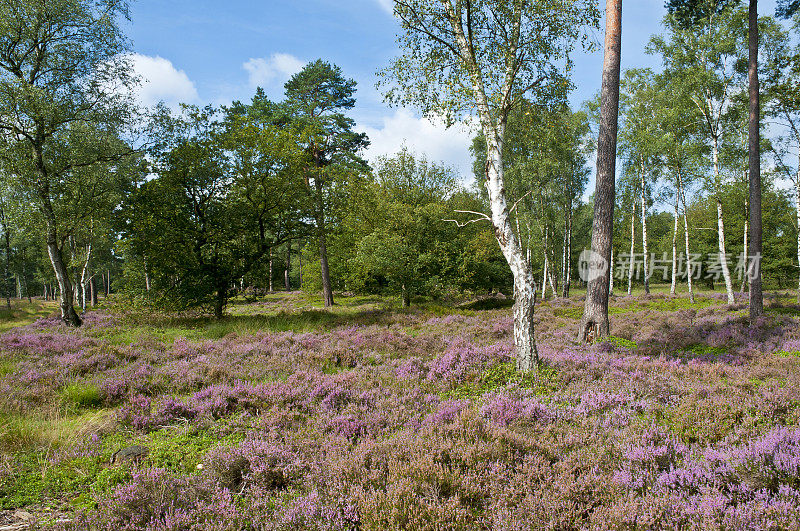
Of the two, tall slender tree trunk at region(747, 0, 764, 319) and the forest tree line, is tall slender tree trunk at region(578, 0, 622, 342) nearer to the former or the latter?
the forest tree line

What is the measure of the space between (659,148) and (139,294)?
28969 millimetres

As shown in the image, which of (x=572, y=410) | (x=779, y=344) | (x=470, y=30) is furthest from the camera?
(x=779, y=344)

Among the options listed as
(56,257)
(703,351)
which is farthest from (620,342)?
(56,257)

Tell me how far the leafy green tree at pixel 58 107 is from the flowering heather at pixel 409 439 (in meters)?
8.47

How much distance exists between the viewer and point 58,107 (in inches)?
527

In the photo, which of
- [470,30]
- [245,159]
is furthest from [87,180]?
[470,30]

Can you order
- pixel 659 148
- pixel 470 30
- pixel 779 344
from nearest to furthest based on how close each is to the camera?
pixel 470 30, pixel 779 344, pixel 659 148

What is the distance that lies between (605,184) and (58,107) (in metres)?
18.3

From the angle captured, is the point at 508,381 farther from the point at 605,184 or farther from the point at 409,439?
the point at 605,184

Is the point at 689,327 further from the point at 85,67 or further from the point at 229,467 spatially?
the point at 85,67

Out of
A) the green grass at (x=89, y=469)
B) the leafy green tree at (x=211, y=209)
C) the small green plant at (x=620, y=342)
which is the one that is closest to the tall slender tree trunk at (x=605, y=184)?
the small green plant at (x=620, y=342)

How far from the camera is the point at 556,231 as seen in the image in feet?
132

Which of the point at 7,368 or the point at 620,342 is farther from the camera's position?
the point at 620,342

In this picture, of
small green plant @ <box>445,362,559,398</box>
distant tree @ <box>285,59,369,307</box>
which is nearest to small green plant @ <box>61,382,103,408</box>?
small green plant @ <box>445,362,559,398</box>
